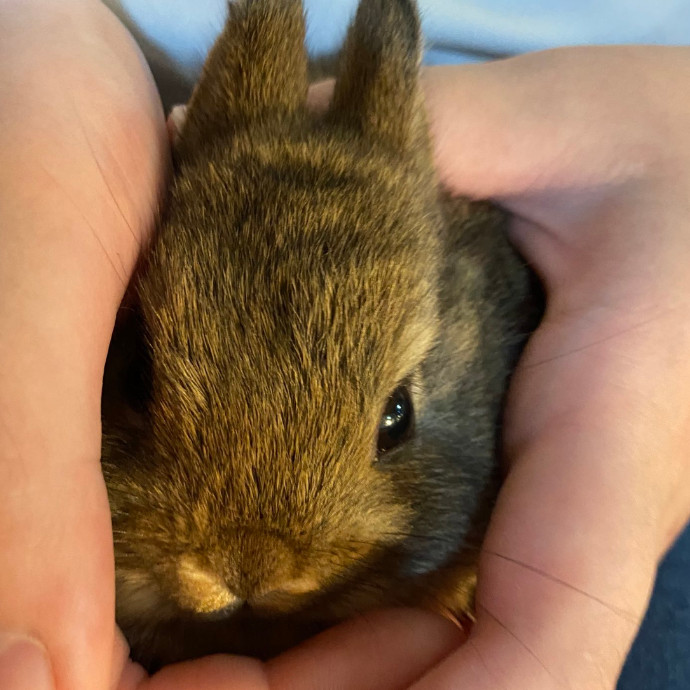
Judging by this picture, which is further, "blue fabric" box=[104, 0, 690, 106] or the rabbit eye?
"blue fabric" box=[104, 0, 690, 106]

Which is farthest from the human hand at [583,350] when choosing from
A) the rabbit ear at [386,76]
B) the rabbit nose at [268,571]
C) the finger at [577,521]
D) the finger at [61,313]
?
the finger at [61,313]

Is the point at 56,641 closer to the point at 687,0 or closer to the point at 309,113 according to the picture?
the point at 309,113

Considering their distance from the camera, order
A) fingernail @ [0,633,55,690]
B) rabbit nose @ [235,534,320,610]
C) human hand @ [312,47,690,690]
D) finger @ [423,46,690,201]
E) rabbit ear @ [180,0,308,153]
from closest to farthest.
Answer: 1. fingernail @ [0,633,55,690]
2. rabbit nose @ [235,534,320,610]
3. human hand @ [312,47,690,690]
4. rabbit ear @ [180,0,308,153]
5. finger @ [423,46,690,201]

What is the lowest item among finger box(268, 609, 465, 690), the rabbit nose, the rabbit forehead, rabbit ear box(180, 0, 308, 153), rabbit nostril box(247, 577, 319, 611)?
finger box(268, 609, 465, 690)

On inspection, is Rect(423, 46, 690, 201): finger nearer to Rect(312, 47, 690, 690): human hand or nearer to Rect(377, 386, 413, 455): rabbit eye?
Rect(312, 47, 690, 690): human hand

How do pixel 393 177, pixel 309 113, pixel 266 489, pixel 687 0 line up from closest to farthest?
1. pixel 266 489
2. pixel 393 177
3. pixel 309 113
4. pixel 687 0

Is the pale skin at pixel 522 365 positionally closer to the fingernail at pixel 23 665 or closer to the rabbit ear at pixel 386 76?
the fingernail at pixel 23 665

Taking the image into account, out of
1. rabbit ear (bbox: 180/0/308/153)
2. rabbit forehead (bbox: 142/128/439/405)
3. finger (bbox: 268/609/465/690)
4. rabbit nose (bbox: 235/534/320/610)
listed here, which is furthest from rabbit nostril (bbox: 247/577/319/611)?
rabbit ear (bbox: 180/0/308/153)

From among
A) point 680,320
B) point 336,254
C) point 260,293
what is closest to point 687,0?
point 680,320
